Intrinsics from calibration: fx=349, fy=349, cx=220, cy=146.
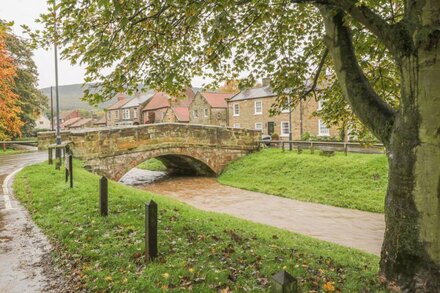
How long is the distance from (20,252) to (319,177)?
16763 millimetres

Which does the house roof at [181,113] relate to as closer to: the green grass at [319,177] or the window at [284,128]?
the window at [284,128]

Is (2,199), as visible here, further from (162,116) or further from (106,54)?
(162,116)

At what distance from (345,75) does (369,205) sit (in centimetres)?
1226

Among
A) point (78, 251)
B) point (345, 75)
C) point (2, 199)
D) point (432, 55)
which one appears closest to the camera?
point (432, 55)

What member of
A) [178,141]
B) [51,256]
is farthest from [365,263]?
[178,141]

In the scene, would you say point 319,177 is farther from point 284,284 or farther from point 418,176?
point 284,284

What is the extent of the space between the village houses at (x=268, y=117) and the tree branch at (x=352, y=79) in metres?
26.7

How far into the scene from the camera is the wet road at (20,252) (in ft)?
16.9

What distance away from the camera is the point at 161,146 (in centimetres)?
2227

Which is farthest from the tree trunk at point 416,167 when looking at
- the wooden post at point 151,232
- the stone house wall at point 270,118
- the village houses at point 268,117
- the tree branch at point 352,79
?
the stone house wall at point 270,118

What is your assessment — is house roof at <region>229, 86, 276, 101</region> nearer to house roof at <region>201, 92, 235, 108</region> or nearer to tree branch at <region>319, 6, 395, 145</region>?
house roof at <region>201, 92, 235, 108</region>

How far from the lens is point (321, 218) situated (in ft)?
47.9

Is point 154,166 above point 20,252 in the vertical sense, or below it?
below

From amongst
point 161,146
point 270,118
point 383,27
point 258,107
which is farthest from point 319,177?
point 258,107
